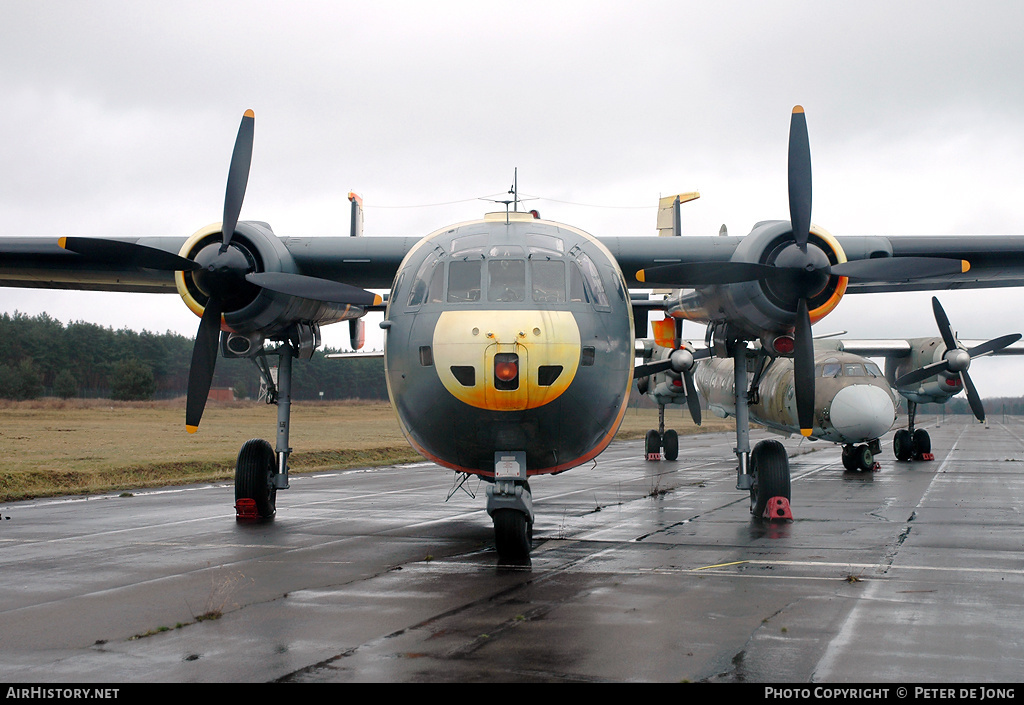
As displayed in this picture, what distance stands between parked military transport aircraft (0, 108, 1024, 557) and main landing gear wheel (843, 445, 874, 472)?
9032 millimetres

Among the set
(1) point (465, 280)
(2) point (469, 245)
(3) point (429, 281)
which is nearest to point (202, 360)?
(3) point (429, 281)

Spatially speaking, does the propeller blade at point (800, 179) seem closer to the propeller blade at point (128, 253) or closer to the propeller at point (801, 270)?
the propeller at point (801, 270)

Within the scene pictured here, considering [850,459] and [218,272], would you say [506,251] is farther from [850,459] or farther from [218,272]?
[850,459]

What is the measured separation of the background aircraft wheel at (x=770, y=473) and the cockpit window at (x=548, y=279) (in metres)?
5.42

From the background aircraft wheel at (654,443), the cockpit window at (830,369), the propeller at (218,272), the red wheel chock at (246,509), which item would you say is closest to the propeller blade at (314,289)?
the propeller at (218,272)

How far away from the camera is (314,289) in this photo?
11328mm

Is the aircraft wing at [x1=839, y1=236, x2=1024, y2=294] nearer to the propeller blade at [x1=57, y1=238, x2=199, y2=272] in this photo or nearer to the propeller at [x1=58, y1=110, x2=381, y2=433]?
the propeller at [x1=58, y1=110, x2=381, y2=433]

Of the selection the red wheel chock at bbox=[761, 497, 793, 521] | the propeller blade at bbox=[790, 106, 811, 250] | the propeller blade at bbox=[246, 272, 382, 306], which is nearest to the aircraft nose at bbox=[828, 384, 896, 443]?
the red wheel chock at bbox=[761, 497, 793, 521]

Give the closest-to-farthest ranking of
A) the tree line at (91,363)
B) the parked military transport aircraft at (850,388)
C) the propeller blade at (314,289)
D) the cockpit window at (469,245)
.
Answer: the cockpit window at (469,245) < the propeller blade at (314,289) < the parked military transport aircraft at (850,388) < the tree line at (91,363)

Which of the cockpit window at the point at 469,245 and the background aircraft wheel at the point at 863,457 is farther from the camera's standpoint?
the background aircraft wheel at the point at 863,457

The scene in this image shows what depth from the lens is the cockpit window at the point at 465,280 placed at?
30.6 ft
